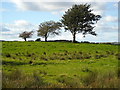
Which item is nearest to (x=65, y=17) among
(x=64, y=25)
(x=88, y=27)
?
(x=64, y=25)

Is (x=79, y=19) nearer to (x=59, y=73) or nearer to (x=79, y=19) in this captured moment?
(x=79, y=19)

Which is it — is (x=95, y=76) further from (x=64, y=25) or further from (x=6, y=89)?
(x=64, y=25)

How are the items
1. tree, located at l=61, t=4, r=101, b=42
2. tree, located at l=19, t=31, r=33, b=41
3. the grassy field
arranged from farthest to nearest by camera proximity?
tree, located at l=19, t=31, r=33, b=41
tree, located at l=61, t=4, r=101, b=42
the grassy field

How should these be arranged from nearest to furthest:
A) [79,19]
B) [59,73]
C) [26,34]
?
[59,73] < [79,19] < [26,34]

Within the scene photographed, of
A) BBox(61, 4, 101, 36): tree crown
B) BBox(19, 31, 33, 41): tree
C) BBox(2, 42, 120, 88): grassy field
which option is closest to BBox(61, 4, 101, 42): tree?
BBox(61, 4, 101, 36): tree crown

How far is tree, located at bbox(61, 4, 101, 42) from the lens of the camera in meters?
72.8

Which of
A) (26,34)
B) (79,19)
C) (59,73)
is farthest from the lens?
(26,34)

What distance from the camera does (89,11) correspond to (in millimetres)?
76062

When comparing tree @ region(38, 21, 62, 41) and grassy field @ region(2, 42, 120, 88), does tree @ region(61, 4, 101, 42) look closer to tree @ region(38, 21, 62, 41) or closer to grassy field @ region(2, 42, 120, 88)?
tree @ region(38, 21, 62, 41)

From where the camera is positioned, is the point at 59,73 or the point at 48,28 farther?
the point at 48,28

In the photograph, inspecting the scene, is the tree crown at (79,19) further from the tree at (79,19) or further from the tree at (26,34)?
the tree at (26,34)

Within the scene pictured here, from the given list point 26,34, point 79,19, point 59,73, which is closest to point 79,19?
point 79,19

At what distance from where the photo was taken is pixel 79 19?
238ft

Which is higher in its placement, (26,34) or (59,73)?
(26,34)
